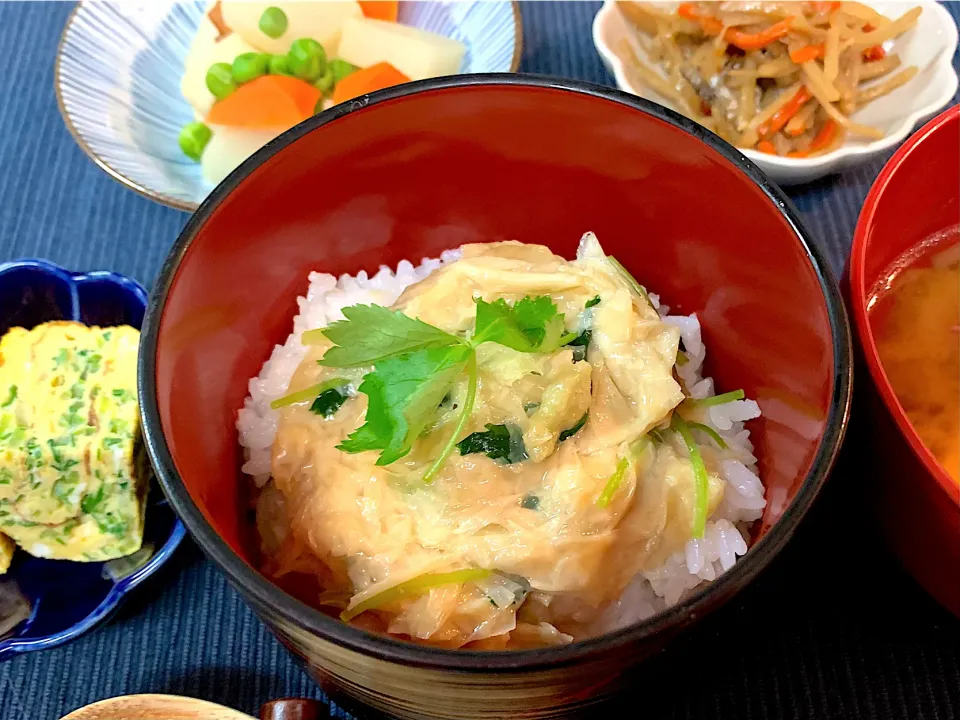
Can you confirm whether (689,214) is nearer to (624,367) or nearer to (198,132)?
(624,367)

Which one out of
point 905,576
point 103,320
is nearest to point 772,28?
point 905,576

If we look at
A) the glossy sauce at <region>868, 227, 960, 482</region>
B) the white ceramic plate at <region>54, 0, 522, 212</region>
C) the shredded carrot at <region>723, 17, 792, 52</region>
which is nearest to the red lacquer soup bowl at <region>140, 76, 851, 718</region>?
the glossy sauce at <region>868, 227, 960, 482</region>

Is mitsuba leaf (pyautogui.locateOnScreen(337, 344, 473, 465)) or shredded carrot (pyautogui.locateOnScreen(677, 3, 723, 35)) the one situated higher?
shredded carrot (pyautogui.locateOnScreen(677, 3, 723, 35))

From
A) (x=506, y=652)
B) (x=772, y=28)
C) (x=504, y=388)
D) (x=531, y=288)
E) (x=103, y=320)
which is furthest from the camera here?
(x=772, y=28)

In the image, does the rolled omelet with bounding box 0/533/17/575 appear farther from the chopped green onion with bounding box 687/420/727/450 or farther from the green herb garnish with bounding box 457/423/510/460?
the chopped green onion with bounding box 687/420/727/450

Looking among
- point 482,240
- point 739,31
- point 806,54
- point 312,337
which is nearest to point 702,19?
point 739,31

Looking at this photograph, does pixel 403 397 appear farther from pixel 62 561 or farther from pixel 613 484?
pixel 62 561
